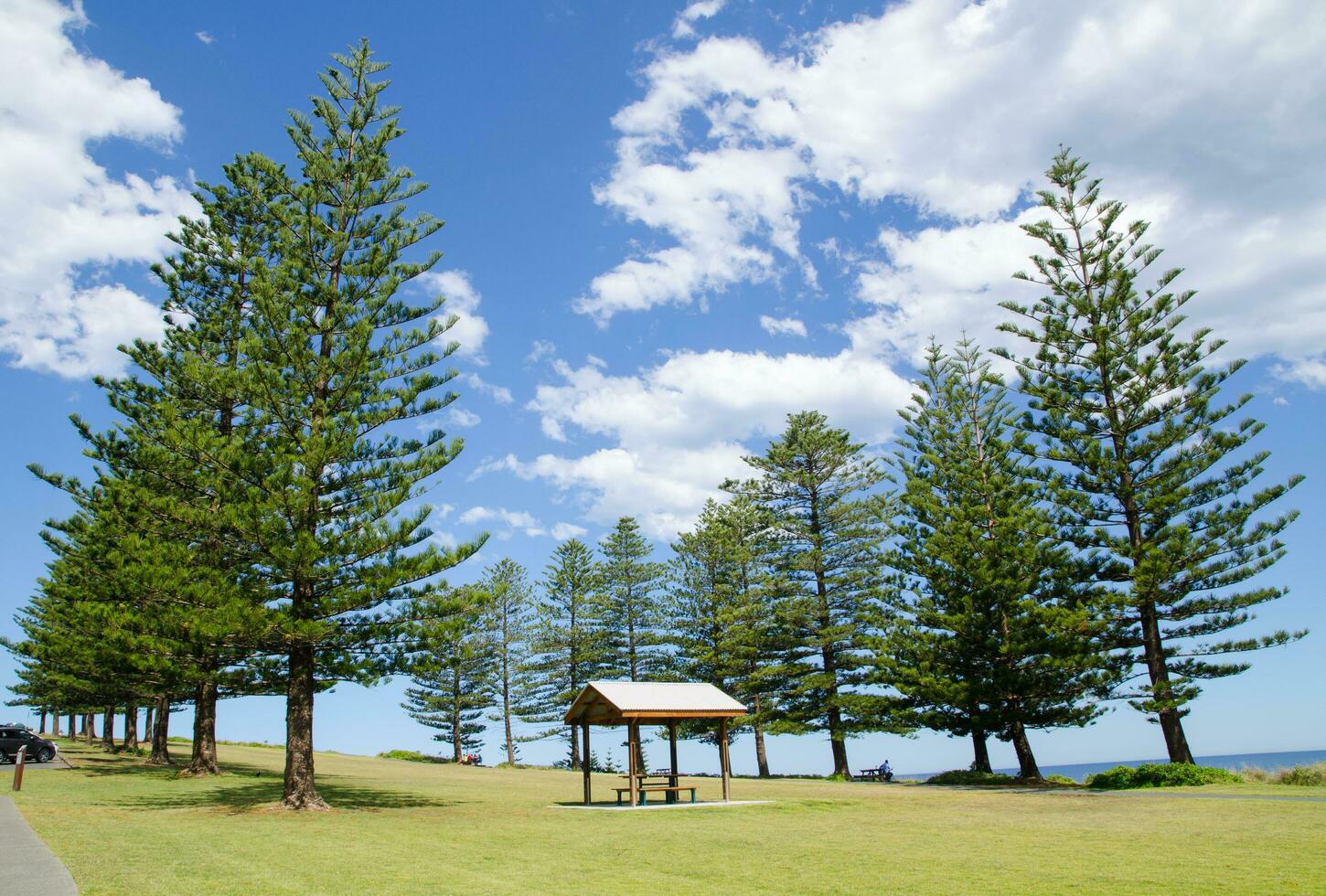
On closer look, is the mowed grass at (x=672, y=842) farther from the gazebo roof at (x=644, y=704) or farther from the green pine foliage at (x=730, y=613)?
the green pine foliage at (x=730, y=613)

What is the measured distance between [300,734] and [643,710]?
20.8 feet

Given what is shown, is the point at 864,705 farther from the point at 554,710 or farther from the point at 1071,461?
the point at 554,710

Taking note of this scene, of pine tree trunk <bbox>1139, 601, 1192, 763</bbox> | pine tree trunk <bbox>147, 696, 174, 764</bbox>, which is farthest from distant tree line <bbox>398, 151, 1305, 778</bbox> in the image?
pine tree trunk <bbox>147, 696, 174, 764</bbox>

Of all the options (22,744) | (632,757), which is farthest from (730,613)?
(22,744)

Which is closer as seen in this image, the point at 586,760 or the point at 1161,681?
the point at 586,760

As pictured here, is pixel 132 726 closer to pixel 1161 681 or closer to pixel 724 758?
pixel 724 758

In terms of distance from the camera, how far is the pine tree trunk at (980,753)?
85.9ft

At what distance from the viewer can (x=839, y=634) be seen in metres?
29.4

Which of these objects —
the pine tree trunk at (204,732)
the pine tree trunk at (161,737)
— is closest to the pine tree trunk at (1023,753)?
the pine tree trunk at (204,732)

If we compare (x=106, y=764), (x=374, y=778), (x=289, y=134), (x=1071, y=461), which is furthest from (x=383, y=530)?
(x=1071, y=461)

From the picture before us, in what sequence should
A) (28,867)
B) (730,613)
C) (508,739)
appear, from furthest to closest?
(508,739), (730,613), (28,867)

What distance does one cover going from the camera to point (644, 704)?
16406 mm

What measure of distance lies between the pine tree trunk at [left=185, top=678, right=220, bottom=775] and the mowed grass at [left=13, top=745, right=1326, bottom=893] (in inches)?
74.2

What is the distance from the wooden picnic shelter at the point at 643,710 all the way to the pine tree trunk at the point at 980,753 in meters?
12.3
